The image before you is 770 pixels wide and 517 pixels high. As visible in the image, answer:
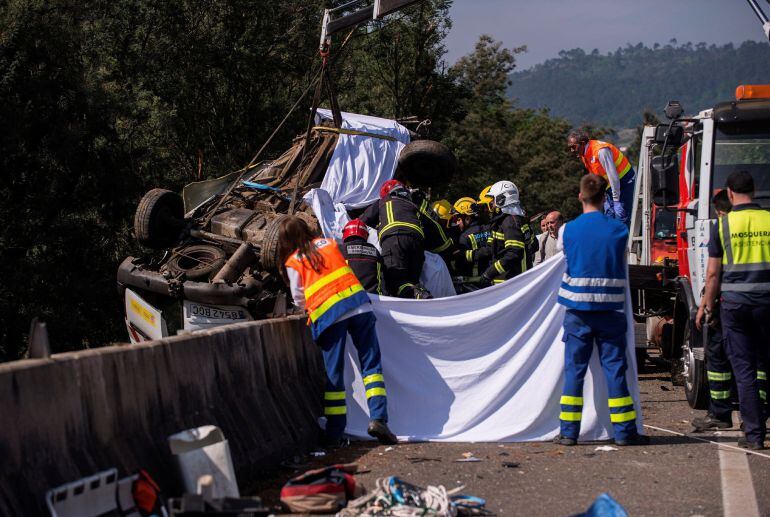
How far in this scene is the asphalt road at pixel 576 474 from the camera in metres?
5.86

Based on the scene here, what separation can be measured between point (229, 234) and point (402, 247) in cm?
321

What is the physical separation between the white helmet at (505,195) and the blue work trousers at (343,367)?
3831 mm

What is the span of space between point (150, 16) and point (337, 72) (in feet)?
20.5

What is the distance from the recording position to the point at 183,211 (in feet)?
41.9

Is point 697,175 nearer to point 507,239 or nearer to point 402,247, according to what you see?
point 507,239

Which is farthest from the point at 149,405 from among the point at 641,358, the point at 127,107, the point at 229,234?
the point at 127,107

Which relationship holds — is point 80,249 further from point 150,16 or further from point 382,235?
point 382,235

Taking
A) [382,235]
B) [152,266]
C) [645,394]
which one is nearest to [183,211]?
[152,266]

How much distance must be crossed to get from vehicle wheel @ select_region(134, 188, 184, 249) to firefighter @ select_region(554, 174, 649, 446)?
228 inches

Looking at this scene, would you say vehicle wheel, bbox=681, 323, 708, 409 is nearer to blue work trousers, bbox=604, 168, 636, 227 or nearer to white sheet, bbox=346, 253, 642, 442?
white sheet, bbox=346, 253, 642, 442

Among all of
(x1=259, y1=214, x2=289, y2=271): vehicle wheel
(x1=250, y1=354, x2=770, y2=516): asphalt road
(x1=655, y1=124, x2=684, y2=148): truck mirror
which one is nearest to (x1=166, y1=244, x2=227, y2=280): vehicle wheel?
(x1=259, y1=214, x2=289, y2=271): vehicle wheel

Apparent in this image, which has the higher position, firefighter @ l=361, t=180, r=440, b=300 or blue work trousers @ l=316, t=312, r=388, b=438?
firefighter @ l=361, t=180, r=440, b=300

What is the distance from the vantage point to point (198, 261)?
11867mm

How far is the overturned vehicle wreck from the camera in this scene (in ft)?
36.9
